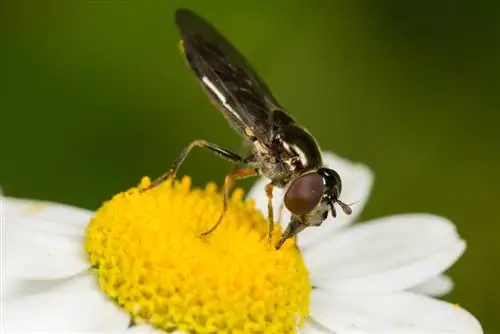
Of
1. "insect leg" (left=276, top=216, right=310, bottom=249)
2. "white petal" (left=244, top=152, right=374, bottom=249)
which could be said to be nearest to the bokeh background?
"white petal" (left=244, top=152, right=374, bottom=249)

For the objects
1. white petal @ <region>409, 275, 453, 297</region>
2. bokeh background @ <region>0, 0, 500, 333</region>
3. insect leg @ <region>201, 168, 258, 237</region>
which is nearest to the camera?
insect leg @ <region>201, 168, 258, 237</region>

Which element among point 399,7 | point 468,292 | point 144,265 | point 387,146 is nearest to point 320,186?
point 144,265

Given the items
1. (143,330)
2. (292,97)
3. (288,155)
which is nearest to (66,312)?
(143,330)

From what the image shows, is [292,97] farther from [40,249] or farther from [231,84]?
→ [40,249]

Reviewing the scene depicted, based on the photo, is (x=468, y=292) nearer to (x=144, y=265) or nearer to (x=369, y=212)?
(x=369, y=212)

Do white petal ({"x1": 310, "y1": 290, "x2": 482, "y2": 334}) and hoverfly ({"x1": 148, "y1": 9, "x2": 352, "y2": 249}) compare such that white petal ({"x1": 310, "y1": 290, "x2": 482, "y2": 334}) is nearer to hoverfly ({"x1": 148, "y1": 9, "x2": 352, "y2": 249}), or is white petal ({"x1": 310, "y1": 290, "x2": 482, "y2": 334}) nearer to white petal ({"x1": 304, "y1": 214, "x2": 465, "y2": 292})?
white petal ({"x1": 304, "y1": 214, "x2": 465, "y2": 292})

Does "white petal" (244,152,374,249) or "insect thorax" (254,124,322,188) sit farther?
"white petal" (244,152,374,249)
